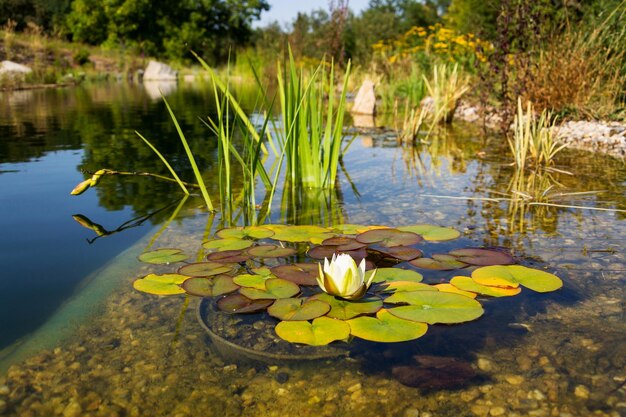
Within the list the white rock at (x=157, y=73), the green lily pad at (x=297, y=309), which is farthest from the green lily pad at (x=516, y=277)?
the white rock at (x=157, y=73)

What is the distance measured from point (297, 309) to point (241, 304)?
179mm

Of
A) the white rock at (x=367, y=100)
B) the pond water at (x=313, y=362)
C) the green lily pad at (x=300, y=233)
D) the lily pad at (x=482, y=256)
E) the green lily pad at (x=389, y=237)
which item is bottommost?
the pond water at (x=313, y=362)

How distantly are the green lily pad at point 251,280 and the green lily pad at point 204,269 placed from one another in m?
0.09

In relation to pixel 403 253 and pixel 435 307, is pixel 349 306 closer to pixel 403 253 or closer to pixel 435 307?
pixel 435 307

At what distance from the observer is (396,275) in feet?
5.86

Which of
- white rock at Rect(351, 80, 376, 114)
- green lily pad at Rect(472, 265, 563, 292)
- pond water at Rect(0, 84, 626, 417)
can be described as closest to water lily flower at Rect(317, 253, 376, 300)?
pond water at Rect(0, 84, 626, 417)

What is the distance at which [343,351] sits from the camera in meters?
1.37

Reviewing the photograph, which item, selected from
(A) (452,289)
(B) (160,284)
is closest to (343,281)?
(A) (452,289)

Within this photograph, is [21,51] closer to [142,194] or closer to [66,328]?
[142,194]

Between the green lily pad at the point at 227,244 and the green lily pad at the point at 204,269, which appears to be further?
the green lily pad at the point at 227,244

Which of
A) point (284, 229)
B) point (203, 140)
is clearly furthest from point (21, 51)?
point (284, 229)

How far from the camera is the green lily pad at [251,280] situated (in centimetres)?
171

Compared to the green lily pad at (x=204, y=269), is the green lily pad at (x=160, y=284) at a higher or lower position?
lower

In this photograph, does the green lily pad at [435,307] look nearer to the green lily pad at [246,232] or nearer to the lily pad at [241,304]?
the lily pad at [241,304]
